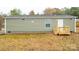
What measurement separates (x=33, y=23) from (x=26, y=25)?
101 centimetres

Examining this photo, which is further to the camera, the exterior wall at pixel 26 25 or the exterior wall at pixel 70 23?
the exterior wall at pixel 70 23

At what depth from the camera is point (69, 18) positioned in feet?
103

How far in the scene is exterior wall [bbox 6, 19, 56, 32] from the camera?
30984 mm

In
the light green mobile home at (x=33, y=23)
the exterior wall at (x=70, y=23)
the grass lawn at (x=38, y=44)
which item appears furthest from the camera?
the exterior wall at (x=70, y=23)

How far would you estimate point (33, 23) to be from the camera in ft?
102

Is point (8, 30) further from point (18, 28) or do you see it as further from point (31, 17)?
point (31, 17)

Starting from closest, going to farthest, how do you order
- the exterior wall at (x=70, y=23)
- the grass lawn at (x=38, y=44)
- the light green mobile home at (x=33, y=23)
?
the grass lawn at (x=38, y=44)
the light green mobile home at (x=33, y=23)
the exterior wall at (x=70, y=23)

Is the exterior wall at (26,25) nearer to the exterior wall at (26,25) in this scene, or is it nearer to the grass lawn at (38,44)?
the exterior wall at (26,25)

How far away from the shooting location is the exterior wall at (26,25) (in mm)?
30984

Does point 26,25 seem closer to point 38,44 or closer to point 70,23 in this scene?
point 70,23

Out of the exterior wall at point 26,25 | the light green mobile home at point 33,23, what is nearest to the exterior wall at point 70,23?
the light green mobile home at point 33,23
